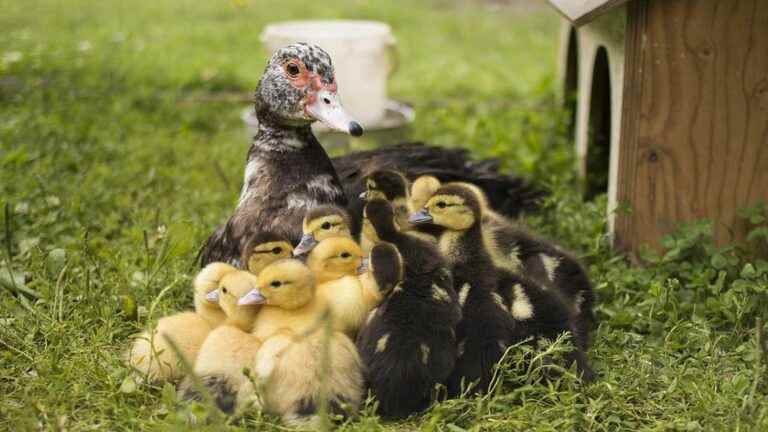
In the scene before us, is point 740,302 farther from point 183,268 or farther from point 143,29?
point 143,29

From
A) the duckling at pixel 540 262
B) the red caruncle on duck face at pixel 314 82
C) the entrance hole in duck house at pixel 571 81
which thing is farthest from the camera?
the entrance hole in duck house at pixel 571 81

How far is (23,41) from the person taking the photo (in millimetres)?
7691

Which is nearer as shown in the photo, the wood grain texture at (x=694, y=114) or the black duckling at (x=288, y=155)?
the black duckling at (x=288, y=155)

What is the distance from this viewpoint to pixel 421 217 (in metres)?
3.28

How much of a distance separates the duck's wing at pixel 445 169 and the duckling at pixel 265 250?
79cm

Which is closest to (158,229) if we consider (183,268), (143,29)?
(183,268)

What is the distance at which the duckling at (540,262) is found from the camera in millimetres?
3420

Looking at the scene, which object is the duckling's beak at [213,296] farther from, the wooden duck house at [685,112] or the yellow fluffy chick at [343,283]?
the wooden duck house at [685,112]

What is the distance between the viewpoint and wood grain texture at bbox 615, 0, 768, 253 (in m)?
3.72

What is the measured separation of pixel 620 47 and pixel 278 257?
1.87 meters

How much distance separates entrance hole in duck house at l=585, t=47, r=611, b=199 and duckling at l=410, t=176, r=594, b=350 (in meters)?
1.62

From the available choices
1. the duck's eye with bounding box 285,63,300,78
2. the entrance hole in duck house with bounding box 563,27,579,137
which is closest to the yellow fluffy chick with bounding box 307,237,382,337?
the duck's eye with bounding box 285,63,300,78

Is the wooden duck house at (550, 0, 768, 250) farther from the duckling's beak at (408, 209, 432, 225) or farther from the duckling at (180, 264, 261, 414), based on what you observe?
the duckling at (180, 264, 261, 414)

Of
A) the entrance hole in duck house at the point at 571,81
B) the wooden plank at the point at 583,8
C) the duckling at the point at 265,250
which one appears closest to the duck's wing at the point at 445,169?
the duckling at the point at 265,250
